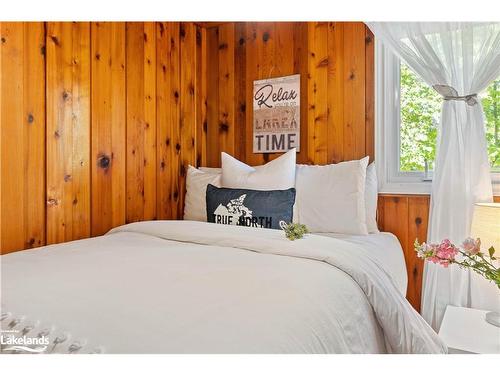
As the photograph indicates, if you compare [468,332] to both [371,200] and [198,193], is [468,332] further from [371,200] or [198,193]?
[198,193]

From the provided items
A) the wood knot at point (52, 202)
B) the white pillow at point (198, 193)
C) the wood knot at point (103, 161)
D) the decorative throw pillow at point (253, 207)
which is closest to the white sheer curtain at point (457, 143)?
A: the decorative throw pillow at point (253, 207)

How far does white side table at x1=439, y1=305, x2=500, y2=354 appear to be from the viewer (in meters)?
1.30

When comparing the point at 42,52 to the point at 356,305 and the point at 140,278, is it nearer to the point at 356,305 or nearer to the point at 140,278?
the point at 140,278

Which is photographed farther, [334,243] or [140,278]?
[334,243]

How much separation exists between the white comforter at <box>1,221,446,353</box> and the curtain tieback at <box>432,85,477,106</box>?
101 cm

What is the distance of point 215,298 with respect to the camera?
2.93 ft

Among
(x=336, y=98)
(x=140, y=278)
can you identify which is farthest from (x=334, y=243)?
(x=336, y=98)

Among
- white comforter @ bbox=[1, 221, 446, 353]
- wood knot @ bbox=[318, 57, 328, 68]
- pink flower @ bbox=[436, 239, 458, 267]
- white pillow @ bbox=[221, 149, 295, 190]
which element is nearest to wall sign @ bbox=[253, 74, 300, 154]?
wood knot @ bbox=[318, 57, 328, 68]

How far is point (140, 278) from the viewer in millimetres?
1049

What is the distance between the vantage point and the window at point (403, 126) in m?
2.08

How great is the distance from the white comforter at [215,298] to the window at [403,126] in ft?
3.18

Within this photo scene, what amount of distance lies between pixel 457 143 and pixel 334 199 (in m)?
0.64
